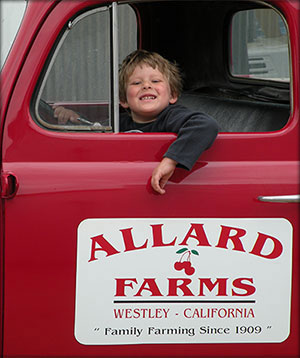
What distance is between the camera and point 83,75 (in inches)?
76.0

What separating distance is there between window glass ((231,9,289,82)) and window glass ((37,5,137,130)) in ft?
2.59

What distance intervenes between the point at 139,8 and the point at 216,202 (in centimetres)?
130

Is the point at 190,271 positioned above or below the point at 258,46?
below

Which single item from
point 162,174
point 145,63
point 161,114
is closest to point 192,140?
point 162,174

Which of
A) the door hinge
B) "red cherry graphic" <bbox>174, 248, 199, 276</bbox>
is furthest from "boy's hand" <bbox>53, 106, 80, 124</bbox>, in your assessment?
"red cherry graphic" <bbox>174, 248, 199, 276</bbox>

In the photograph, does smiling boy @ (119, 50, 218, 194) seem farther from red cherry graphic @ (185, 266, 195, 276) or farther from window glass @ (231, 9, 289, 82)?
window glass @ (231, 9, 289, 82)

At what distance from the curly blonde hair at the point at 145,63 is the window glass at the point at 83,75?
22 cm

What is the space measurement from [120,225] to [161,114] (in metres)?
0.48

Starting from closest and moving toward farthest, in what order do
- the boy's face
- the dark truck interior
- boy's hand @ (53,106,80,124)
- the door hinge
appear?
the door hinge
boy's hand @ (53,106,80,124)
the boy's face
the dark truck interior

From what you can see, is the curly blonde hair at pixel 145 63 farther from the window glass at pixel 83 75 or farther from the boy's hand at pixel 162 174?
the boy's hand at pixel 162 174

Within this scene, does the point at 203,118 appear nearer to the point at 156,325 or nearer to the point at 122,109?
the point at 122,109

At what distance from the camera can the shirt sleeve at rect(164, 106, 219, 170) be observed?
1.81 meters

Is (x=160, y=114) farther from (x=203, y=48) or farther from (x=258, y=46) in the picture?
(x=203, y=48)

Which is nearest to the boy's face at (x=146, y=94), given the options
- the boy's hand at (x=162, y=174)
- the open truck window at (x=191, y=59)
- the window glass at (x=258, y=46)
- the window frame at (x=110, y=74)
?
the open truck window at (x=191, y=59)
